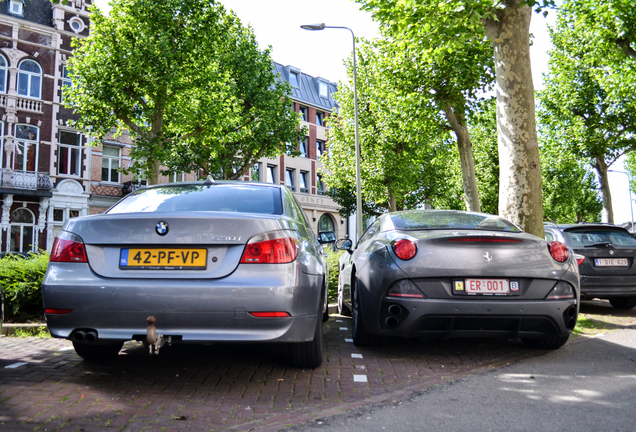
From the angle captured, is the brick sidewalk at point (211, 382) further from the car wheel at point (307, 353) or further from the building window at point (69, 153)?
the building window at point (69, 153)

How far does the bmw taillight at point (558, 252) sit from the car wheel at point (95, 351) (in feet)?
13.2

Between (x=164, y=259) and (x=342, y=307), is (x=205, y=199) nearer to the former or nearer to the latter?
(x=164, y=259)

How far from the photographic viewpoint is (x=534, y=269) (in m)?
4.69

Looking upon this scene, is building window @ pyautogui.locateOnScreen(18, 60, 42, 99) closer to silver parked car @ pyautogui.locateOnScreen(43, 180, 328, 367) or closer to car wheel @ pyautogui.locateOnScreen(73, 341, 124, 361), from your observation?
car wheel @ pyautogui.locateOnScreen(73, 341, 124, 361)

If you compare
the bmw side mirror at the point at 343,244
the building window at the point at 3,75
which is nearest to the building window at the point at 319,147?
the building window at the point at 3,75

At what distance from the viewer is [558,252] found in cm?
491

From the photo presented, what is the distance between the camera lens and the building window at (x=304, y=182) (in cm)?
4400

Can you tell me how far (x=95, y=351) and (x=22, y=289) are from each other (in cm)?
283

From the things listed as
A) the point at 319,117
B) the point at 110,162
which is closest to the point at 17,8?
the point at 110,162

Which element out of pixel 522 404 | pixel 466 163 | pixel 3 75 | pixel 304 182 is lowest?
pixel 522 404

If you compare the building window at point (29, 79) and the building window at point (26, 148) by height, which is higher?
the building window at point (29, 79)

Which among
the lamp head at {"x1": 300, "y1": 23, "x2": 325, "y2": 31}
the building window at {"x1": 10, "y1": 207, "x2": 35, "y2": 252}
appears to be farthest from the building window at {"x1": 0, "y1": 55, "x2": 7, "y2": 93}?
the lamp head at {"x1": 300, "y1": 23, "x2": 325, "y2": 31}

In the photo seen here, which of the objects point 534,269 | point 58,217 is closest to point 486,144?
point 58,217

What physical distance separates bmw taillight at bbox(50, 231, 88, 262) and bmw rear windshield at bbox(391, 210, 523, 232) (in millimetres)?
3010
